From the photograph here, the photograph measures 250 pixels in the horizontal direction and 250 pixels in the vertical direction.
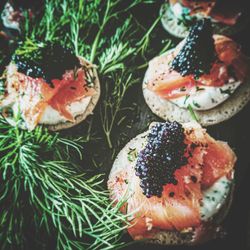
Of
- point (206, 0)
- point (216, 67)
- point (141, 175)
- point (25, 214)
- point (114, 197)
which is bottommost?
point (25, 214)

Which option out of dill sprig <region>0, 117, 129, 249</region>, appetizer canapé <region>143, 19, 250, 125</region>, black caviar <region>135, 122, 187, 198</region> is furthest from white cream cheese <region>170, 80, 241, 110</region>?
dill sprig <region>0, 117, 129, 249</region>

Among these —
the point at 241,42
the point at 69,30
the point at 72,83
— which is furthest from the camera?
the point at 69,30

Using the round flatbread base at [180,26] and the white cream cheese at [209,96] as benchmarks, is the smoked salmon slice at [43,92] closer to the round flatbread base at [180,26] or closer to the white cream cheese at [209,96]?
the white cream cheese at [209,96]

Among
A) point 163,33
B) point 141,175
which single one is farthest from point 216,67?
point 141,175

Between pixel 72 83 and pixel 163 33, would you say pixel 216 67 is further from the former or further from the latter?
pixel 72 83

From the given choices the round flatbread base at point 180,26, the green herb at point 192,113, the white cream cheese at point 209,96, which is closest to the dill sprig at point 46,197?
the green herb at point 192,113

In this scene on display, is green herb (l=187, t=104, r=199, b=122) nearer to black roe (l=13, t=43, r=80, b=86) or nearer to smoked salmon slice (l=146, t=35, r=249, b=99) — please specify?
smoked salmon slice (l=146, t=35, r=249, b=99)
